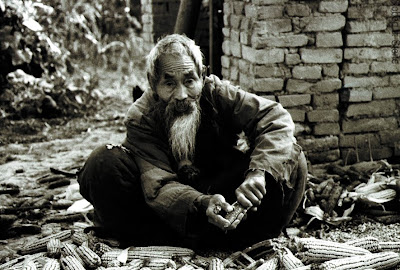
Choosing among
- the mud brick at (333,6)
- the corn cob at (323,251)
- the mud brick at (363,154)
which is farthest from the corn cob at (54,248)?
the mud brick at (333,6)

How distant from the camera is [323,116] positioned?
5070 millimetres

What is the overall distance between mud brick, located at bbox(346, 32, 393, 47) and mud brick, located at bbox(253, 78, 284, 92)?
730mm

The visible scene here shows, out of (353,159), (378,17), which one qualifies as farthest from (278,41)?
(353,159)

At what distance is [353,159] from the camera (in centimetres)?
521

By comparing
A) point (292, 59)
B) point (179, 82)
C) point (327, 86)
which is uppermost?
point (179, 82)

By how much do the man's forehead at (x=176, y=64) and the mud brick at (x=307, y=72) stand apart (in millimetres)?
1780

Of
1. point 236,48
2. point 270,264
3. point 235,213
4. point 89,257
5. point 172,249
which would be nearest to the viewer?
point 235,213

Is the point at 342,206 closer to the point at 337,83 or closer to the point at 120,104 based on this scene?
the point at 337,83

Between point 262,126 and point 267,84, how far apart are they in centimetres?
161

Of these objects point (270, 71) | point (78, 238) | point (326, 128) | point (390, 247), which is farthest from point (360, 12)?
point (78, 238)

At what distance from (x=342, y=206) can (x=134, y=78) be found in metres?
7.43

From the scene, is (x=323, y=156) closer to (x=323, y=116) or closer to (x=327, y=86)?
(x=323, y=116)

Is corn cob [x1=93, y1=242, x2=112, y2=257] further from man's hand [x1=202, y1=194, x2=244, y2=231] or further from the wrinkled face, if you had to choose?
the wrinkled face

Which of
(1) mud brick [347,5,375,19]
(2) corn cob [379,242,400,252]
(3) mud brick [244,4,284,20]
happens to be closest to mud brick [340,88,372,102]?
(1) mud brick [347,5,375,19]
